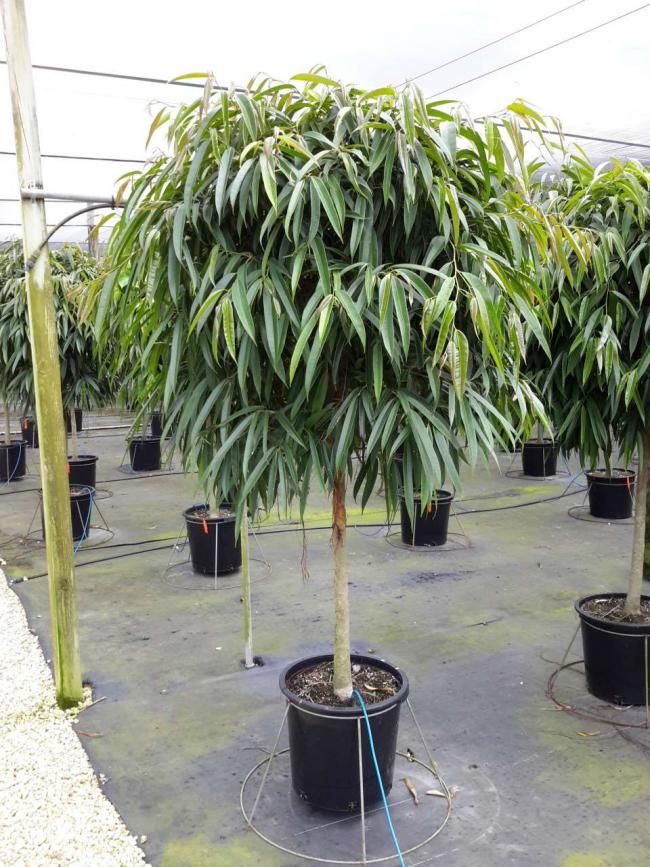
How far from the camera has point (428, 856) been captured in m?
2.14

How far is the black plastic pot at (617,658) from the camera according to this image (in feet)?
9.53

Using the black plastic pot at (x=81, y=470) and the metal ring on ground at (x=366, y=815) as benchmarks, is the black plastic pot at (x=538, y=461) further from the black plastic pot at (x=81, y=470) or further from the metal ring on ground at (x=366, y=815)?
the metal ring on ground at (x=366, y=815)

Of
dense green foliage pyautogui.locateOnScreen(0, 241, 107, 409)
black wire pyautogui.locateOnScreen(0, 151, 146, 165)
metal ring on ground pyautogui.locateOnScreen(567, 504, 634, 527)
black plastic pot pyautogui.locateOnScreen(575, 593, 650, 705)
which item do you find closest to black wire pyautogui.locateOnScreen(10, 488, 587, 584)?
metal ring on ground pyautogui.locateOnScreen(567, 504, 634, 527)

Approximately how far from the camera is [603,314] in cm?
269

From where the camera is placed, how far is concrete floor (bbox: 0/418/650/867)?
2240 millimetres

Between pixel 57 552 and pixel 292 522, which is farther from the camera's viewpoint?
pixel 292 522

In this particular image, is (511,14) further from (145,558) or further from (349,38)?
(145,558)

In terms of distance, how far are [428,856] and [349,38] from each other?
5.08 m

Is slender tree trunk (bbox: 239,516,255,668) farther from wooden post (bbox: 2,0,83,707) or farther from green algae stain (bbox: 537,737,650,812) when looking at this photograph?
green algae stain (bbox: 537,737,650,812)

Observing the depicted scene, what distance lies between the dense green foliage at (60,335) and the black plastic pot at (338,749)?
342 centimetres

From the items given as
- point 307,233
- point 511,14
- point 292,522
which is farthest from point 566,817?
point 511,14

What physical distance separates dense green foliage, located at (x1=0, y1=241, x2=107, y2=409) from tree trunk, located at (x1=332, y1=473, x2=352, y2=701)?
10.6ft

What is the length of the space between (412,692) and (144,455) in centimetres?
579

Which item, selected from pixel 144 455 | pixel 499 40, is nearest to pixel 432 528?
pixel 499 40
